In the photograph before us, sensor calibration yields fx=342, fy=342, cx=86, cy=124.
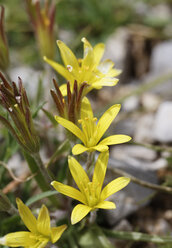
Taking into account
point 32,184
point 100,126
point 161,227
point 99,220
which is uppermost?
point 100,126

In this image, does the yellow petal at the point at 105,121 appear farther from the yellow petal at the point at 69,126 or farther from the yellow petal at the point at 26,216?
the yellow petal at the point at 26,216

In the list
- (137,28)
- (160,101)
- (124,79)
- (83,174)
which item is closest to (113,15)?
Result: (137,28)

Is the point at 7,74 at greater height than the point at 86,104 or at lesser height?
greater

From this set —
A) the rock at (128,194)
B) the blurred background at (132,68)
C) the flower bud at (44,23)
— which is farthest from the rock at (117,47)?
the rock at (128,194)

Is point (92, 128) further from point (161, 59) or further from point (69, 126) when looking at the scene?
point (161, 59)

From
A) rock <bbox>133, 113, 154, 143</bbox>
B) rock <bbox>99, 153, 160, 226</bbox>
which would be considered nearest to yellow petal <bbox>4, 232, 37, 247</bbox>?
rock <bbox>99, 153, 160, 226</bbox>

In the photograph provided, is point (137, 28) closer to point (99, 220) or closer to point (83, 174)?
point (99, 220)
